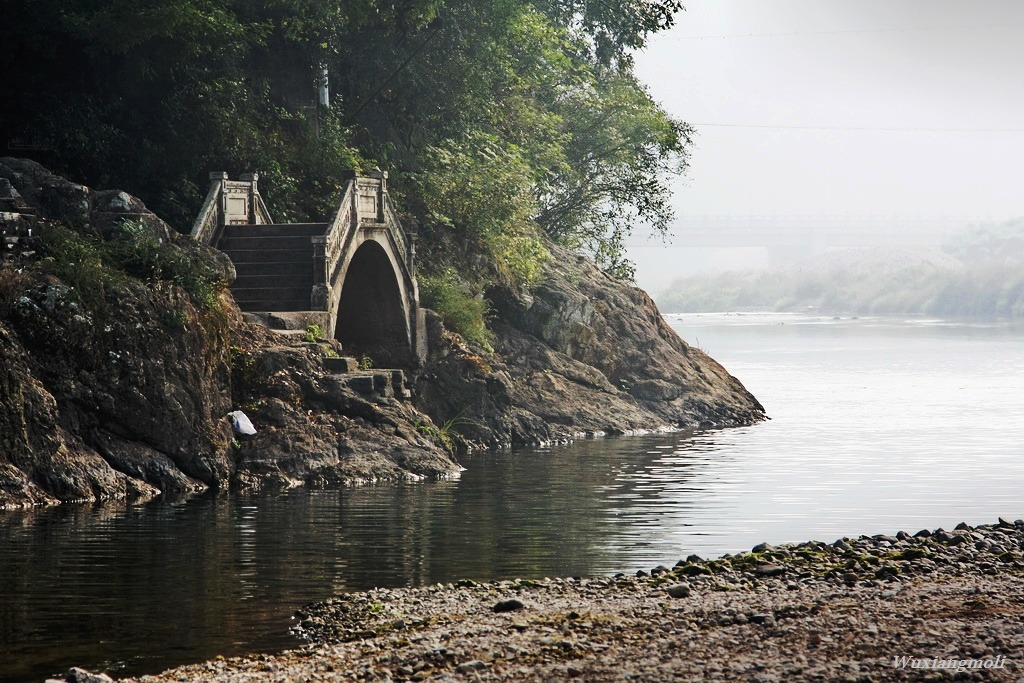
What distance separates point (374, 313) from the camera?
1570 inches

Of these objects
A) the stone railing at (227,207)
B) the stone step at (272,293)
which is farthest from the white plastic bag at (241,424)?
the stone step at (272,293)

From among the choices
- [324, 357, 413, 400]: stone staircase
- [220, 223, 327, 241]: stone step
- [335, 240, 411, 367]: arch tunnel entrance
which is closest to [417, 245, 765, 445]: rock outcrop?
[335, 240, 411, 367]: arch tunnel entrance

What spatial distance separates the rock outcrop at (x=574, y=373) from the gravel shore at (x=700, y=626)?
1945 cm

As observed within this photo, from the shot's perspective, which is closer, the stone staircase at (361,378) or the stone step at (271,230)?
the stone staircase at (361,378)

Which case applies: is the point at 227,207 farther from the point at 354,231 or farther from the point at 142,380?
the point at 142,380

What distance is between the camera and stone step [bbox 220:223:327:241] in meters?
36.1

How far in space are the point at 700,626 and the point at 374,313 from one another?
969 inches

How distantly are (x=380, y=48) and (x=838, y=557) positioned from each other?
30.0 m

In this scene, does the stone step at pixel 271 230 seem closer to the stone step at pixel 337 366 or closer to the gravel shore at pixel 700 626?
the stone step at pixel 337 366

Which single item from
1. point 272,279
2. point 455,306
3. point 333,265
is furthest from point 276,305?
point 455,306

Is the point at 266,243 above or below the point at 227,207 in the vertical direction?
below

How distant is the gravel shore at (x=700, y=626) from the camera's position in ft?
47.0

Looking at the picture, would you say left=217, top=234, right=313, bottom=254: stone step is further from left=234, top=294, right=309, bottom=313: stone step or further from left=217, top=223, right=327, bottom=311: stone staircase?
left=234, top=294, right=309, bottom=313: stone step

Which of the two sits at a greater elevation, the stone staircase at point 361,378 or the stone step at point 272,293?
the stone step at point 272,293
